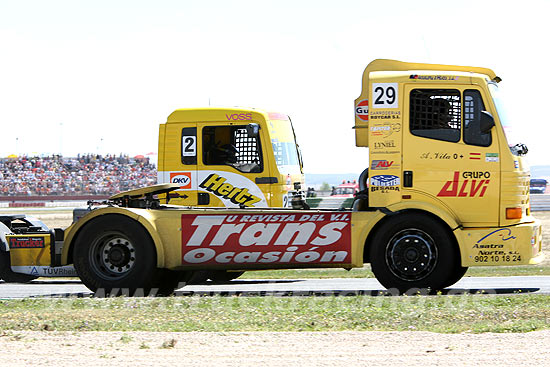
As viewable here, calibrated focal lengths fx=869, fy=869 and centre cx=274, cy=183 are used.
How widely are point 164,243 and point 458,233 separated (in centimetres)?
380

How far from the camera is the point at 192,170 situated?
13945mm

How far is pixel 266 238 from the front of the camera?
1121 centimetres

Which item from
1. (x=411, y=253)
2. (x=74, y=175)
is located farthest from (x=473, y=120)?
(x=74, y=175)

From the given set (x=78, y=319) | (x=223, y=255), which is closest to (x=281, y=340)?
(x=78, y=319)

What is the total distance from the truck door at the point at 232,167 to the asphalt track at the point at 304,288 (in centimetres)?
140

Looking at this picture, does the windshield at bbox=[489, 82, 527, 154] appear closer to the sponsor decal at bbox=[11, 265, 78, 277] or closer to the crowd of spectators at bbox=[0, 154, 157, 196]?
the sponsor decal at bbox=[11, 265, 78, 277]

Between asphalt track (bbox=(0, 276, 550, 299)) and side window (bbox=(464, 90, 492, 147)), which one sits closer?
side window (bbox=(464, 90, 492, 147))

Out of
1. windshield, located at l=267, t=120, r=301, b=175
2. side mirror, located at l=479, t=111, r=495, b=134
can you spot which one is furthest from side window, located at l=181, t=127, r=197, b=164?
side mirror, located at l=479, t=111, r=495, b=134

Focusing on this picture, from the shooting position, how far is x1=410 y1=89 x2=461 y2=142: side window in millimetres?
10875

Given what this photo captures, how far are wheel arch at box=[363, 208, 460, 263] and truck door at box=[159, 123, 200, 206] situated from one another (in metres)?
3.78

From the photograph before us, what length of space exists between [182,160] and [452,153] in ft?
16.0

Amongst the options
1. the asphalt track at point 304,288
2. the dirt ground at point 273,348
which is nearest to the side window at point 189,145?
the asphalt track at point 304,288

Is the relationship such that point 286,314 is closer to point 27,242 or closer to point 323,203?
point 323,203

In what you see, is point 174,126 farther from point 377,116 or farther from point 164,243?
point 377,116
